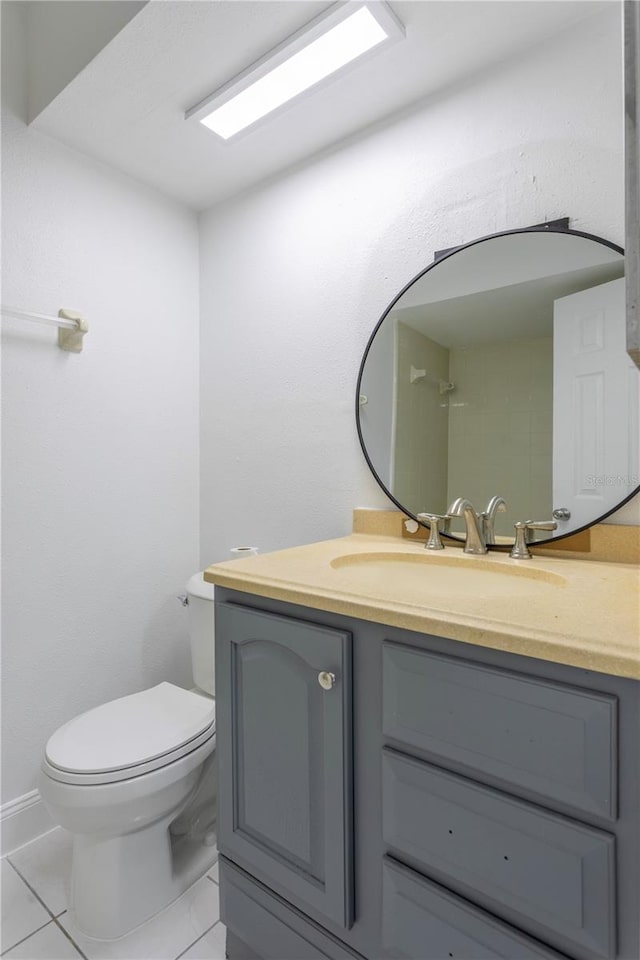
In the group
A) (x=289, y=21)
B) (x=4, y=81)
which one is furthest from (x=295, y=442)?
(x=4, y=81)

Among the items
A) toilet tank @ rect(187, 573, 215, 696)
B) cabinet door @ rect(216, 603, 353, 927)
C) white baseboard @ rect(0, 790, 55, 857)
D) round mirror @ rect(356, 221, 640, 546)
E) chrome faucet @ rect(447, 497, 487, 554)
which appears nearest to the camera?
cabinet door @ rect(216, 603, 353, 927)

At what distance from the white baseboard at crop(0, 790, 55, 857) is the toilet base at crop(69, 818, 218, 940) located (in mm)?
341

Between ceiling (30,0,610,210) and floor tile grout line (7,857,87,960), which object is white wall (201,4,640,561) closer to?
ceiling (30,0,610,210)

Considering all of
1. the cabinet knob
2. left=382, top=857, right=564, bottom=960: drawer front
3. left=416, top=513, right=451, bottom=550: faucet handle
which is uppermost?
left=416, top=513, right=451, bottom=550: faucet handle

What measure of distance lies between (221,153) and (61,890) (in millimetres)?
2301

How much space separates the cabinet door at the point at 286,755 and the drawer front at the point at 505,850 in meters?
0.12

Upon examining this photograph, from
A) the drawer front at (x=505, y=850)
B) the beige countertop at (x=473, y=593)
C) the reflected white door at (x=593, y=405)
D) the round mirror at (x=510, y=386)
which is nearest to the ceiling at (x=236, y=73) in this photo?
the round mirror at (x=510, y=386)

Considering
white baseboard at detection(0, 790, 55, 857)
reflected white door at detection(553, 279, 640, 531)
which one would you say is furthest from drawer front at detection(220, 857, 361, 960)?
reflected white door at detection(553, 279, 640, 531)

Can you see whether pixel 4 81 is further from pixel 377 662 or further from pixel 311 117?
pixel 377 662

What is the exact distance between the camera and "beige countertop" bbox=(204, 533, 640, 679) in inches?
26.7

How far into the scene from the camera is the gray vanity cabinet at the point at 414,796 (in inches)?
25.6

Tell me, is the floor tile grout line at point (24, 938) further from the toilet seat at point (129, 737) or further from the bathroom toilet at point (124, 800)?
the toilet seat at point (129, 737)

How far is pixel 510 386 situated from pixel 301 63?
1.02 metres

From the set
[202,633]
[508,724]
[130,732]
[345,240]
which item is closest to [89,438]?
[202,633]
